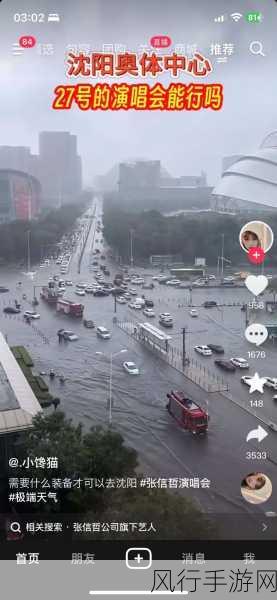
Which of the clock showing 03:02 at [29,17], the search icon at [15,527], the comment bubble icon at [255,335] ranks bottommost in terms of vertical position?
the search icon at [15,527]

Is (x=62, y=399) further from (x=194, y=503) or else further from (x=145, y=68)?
(x=145, y=68)

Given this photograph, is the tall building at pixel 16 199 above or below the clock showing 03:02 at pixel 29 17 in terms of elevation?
below

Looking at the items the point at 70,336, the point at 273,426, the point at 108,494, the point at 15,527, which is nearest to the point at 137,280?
the point at 70,336

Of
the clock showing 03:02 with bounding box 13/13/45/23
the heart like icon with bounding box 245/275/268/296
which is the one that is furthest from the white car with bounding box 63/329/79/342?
the clock showing 03:02 with bounding box 13/13/45/23

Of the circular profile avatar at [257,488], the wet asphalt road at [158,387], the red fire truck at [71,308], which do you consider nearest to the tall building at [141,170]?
the wet asphalt road at [158,387]

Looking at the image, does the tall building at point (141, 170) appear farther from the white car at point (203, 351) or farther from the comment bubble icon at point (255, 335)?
the white car at point (203, 351)

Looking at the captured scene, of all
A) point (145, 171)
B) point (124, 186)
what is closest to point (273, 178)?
point (124, 186)
